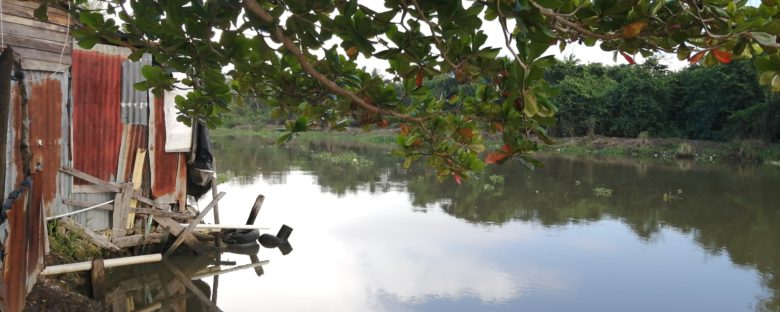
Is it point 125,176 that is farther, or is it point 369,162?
point 369,162

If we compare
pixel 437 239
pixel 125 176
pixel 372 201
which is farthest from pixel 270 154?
pixel 125 176

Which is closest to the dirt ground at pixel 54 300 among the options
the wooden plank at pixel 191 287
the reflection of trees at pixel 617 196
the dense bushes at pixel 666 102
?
the wooden plank at pixel 191 287

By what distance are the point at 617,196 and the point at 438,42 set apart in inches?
519

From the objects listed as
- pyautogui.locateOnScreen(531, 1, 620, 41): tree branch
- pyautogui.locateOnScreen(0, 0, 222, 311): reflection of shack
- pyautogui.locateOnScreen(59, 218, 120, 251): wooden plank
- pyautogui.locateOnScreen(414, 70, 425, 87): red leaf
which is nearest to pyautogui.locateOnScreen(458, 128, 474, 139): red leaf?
pyautogui.locateOnScreen(414, 70, 425, 87): red leaf

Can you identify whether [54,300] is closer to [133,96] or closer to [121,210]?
[121,210]

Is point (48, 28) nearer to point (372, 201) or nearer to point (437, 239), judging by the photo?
point (437, 239)

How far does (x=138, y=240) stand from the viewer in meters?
6.57

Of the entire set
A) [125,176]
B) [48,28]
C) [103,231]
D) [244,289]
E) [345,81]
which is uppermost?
[48,28]

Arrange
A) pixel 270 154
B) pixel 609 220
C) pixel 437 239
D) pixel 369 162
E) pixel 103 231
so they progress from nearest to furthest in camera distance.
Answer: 1. pixel 103 231
2. pixel 437 239
3. pixel 609 220
4. pixel 369 162
5. pixel 270 154

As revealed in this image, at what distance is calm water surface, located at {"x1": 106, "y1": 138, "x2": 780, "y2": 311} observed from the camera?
6.57 m

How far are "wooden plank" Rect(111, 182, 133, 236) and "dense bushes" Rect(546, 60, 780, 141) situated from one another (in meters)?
21.1

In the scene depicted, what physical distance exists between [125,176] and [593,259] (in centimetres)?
643

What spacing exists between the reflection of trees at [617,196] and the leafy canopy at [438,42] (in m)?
6.15

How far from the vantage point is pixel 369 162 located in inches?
811
